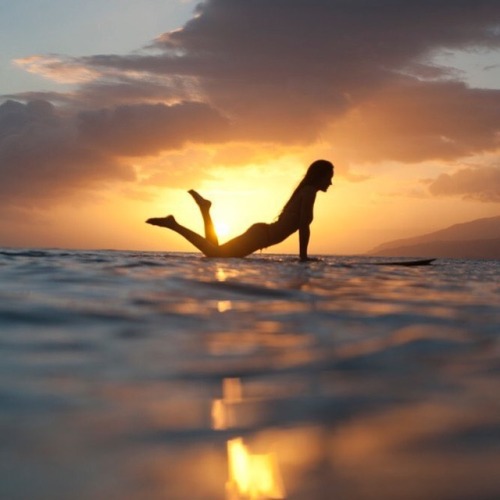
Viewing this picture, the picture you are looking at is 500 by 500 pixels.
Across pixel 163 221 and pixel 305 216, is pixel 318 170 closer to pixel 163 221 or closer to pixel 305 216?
pixel 305 216

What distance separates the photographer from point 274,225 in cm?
1087

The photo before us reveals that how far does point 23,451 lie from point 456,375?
5.20ft

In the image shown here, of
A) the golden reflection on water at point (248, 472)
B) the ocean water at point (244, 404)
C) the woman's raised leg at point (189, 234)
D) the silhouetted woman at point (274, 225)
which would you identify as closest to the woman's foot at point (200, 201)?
the silhouetted woman at point (274, 225)

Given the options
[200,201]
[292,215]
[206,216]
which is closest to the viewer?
[200,201]

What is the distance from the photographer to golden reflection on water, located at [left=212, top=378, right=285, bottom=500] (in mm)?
1146

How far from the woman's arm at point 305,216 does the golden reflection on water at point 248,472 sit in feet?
28.6

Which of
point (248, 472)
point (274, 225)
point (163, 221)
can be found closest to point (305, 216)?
point (274, 225)

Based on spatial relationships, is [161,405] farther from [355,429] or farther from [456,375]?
[456,375]

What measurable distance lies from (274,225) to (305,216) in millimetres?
783

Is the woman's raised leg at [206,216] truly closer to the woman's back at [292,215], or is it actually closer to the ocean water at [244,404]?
the woman's back at [292,215]

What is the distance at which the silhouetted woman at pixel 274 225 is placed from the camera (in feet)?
33.7

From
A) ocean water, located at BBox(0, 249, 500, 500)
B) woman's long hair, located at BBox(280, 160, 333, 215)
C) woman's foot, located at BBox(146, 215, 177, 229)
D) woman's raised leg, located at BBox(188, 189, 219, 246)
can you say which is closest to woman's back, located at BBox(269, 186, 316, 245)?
woman's long hair, located at BBox(280, 160, 333, 215)

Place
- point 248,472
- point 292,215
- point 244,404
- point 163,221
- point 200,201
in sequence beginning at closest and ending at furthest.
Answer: point 248,472 → point 244,404 → point 163,221 → point 200,201 → point 292,215

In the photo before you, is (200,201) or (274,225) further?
(274,225)
